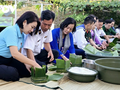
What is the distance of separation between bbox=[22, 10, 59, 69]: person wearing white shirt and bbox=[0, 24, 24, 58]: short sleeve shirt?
22 centimetres

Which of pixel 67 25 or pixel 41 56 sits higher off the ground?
pixel 67 25

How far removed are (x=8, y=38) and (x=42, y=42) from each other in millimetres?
734

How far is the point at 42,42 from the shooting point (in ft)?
7.50

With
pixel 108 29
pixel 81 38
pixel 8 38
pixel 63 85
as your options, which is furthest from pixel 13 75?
pixel 108 29

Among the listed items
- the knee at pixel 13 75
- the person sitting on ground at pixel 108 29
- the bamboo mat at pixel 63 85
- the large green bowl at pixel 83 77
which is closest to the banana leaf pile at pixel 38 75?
the bamboo mat at pixel 63 85

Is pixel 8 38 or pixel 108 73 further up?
pixel 8 38

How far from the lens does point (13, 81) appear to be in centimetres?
169

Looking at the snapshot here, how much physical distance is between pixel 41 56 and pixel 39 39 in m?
0.39

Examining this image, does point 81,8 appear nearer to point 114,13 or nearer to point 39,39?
point 114,13

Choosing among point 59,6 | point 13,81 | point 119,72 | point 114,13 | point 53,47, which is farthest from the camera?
point 59,6

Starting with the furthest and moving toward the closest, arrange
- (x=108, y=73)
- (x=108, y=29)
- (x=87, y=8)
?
(x=87, y=8) → (x=108, y=29) → (x=108, y=73)

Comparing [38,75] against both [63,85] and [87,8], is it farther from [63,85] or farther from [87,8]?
[87,8]

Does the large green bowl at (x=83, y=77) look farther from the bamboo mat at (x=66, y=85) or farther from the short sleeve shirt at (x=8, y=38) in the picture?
the short sleeve shirt at (x=8, y=38)

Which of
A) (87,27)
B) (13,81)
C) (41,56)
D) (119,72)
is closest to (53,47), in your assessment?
(41,56)
